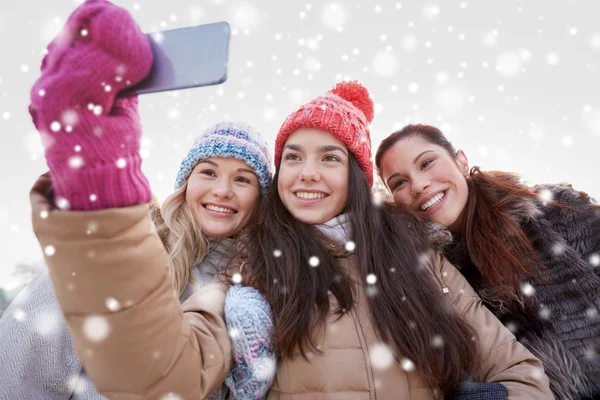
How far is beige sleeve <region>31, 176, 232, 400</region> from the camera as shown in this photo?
38.2 inches

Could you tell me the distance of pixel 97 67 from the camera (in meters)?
0.93

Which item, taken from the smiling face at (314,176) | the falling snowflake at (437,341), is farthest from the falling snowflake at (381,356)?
the smiling face at (314,176)

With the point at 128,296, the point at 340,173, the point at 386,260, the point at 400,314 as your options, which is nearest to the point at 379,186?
the point at 340,173

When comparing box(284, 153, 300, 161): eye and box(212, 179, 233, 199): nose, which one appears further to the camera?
box(212, 179, 233, 199): nose

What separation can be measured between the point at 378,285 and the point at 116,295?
1.38m

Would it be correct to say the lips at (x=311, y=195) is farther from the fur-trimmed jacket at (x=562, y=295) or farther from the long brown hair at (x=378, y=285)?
the fur-trimmed jacket at (x=562, y=295)

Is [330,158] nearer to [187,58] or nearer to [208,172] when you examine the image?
[208,172]

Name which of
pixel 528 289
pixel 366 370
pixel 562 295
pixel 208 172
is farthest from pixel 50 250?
pixel 562 295

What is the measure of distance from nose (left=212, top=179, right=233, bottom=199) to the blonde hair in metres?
0.27

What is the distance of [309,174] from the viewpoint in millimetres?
2334

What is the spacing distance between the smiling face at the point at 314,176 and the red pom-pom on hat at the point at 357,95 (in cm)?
78

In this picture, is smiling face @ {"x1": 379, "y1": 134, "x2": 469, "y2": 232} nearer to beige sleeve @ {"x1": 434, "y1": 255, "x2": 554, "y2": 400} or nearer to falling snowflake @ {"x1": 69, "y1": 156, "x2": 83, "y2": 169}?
beige sleeve @ {"x1": 434, "y1": 255, "x2": 554, "y2": 400}

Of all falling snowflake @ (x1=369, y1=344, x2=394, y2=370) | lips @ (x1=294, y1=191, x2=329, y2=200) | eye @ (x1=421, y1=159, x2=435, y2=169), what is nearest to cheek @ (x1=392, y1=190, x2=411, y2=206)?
eye @ (x1=421, y1=159, x2=435, y2=169)

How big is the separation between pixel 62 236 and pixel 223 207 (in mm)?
1765
